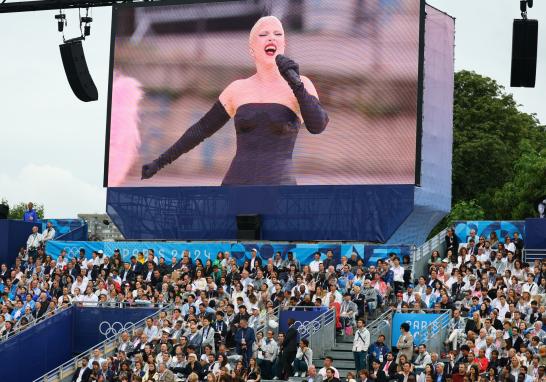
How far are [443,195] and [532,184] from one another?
1398 cm

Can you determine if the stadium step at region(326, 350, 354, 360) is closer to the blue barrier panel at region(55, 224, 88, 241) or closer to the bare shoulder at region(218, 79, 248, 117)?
the bare shoulder at region(218, 79, 248, 117)

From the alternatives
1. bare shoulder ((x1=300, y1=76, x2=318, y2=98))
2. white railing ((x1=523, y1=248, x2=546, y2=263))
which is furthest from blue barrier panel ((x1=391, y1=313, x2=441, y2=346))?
bare shoulder ((x1=300, y1=76, x2=318, y2=98))

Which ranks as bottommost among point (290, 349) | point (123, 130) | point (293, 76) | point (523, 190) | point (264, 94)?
point (290, 349)

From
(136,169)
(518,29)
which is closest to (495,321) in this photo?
(518,29)

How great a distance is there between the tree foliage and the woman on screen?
1627 cm

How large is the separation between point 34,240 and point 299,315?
1272 cm

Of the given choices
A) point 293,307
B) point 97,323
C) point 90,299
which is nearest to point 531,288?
point 293,307

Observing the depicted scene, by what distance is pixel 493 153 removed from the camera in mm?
53250

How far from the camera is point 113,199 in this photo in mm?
36531

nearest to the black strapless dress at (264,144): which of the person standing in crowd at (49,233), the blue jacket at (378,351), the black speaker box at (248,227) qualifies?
the black speaker box at (248,227)

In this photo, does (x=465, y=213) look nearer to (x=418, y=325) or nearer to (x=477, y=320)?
(x=418, y=325)

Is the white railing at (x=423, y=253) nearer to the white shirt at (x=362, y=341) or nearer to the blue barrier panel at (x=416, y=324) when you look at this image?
the blue barrier panel at (x=416, y=324)

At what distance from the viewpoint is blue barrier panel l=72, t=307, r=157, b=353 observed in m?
30.3

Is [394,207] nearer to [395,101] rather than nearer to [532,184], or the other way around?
[395,101]
